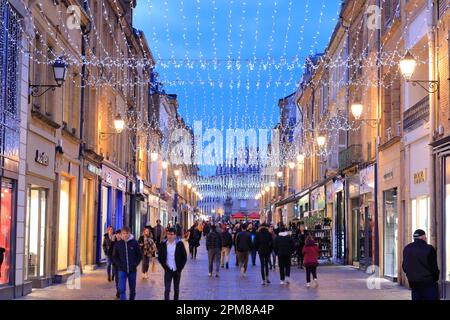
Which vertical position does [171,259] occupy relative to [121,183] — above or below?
below

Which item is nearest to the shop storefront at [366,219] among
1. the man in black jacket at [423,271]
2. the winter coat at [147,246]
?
the winter coat at [147,246]

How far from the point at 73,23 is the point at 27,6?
631 cm

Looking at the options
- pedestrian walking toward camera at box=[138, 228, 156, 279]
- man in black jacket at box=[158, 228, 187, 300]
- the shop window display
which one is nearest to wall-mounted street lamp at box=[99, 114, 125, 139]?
pedestrian walking toward camera at box=[138, 228, 156, 279]

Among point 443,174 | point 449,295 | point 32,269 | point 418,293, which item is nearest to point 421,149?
point 443,174

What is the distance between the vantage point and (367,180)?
31375 millimetres

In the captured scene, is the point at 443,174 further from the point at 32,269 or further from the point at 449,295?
the point at 32,269

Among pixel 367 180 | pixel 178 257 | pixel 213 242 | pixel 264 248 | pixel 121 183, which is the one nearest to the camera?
pixel 178 257

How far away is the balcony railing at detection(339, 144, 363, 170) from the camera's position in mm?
34019

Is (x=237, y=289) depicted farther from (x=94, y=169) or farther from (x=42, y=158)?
(x=94, y=169)

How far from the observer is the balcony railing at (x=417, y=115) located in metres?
22.4

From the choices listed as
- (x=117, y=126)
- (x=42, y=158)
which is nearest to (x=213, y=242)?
→ (x=117, y=126)

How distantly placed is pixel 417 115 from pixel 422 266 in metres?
9.67

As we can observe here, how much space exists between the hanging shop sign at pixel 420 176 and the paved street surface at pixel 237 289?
2950 millimetres

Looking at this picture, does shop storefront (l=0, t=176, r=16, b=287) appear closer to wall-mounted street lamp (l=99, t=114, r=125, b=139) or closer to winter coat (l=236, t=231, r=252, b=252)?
wall-mounted street lamp (l=99, t=114, r=125, b=139)
